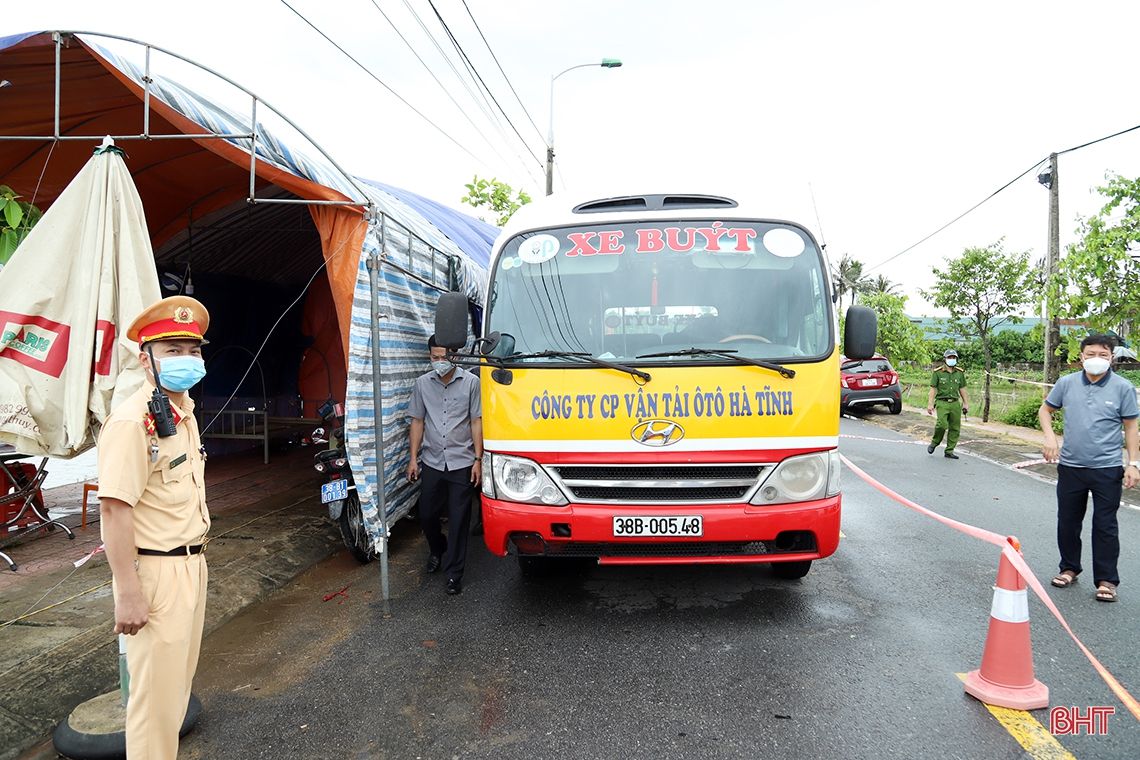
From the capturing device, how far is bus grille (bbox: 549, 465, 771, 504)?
3838 millimetres

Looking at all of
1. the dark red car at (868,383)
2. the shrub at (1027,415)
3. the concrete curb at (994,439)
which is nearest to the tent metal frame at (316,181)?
the concrete curb at (994,439)

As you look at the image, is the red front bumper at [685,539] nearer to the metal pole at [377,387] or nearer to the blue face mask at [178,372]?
the metal pole at [377,387]

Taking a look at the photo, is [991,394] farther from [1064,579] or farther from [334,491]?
[334,491]

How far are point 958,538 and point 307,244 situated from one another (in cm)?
812

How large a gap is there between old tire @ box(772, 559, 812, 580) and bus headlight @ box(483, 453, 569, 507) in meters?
1.82

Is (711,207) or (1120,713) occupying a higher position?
(711,207)

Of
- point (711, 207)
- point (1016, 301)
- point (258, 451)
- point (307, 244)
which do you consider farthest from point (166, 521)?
point (1016, 301)

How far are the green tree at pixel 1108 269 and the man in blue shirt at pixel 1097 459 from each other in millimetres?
6626

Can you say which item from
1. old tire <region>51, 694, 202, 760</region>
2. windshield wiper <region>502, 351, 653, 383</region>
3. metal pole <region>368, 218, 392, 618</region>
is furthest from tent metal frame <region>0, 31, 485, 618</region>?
old tire <region>51, 694, 202, 760</region>

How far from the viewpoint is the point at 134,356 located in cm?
345

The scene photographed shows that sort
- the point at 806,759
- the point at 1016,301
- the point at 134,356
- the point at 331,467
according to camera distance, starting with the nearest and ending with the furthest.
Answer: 1. the point at 806,759
2. the point at 134,356
3. the point at 331,467
4. the point at 1016,301

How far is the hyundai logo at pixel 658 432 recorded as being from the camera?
12.5 feet

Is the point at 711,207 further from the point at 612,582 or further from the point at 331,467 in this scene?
the point at 331,467

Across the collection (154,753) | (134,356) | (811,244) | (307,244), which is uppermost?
(307,244)
